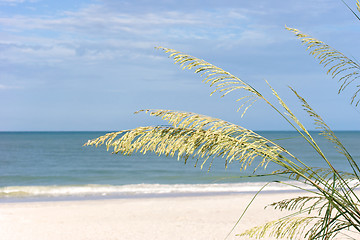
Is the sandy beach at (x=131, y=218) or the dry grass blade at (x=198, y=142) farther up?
the dry grass blade at (x=198, y=142)

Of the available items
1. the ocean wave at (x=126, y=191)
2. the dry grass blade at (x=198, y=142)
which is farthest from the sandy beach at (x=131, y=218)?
the dry grass blade at (x=198, y=142)

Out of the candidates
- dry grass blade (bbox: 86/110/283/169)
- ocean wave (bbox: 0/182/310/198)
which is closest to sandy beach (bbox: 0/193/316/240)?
ocean wave (bbox: 0/182/310/198)

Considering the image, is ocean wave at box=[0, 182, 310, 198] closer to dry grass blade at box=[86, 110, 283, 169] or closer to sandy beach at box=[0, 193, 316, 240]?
sandy beach at box=[0, 193, 316, 240]

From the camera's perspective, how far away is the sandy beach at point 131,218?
954 centimetres

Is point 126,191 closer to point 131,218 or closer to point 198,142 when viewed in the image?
point 131,218

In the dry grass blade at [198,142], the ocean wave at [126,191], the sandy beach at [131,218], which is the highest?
the dry grass blade at [198,142]

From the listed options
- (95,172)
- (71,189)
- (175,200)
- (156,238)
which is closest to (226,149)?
(156,238)

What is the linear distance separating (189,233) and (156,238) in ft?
2.49

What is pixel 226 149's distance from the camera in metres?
3.20

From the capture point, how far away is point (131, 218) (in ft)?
36.1

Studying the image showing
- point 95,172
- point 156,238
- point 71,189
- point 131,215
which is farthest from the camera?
point 95,172

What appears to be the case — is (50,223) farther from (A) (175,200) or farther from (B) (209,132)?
(B) (209,132)

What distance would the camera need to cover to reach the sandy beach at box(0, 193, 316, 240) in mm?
9539

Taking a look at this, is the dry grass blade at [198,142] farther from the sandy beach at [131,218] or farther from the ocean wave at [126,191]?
the ocean wave at [126,191]
